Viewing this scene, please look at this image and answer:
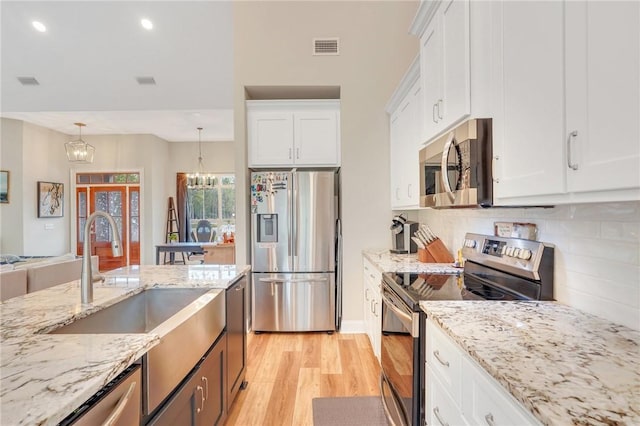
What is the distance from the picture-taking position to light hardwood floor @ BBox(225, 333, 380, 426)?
211cm

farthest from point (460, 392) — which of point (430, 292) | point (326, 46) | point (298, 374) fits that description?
point (326, 46)

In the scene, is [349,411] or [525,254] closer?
[525,254]

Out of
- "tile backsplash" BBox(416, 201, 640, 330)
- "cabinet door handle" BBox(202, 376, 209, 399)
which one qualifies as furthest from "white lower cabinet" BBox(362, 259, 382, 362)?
"cabinet door handle" BBox(202, 376, 209, 399)

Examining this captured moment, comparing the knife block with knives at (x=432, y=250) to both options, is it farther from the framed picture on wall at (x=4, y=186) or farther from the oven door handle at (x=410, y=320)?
the framed picture on wall at (x=4, y=186)

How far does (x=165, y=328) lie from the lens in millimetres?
1231

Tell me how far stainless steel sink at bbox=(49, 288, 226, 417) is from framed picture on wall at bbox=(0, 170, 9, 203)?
6262mm

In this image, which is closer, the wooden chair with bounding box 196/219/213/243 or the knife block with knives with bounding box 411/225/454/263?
the knife block with knives with bounding box 411/225/454/263

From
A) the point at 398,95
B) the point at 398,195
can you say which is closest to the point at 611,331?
the point at 398,195

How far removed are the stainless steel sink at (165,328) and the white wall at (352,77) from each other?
158 centimetres

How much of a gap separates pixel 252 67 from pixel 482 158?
280 cm

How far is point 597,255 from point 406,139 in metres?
1.79

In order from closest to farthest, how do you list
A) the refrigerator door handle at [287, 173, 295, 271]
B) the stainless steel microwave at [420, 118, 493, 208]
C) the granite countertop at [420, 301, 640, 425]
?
the granite countertop at [420, 301, 640, 425], the stainless steel microwave at [420, 118, 493, 208], the refrigerator door handle at [287, 173, 295, 271]

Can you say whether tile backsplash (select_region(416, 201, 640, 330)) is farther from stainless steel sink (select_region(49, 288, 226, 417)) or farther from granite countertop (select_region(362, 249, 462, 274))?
stainless steel sink (select_region(49, 288, 226, 417))

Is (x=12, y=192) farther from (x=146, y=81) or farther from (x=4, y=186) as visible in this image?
(x=146, y=81)
